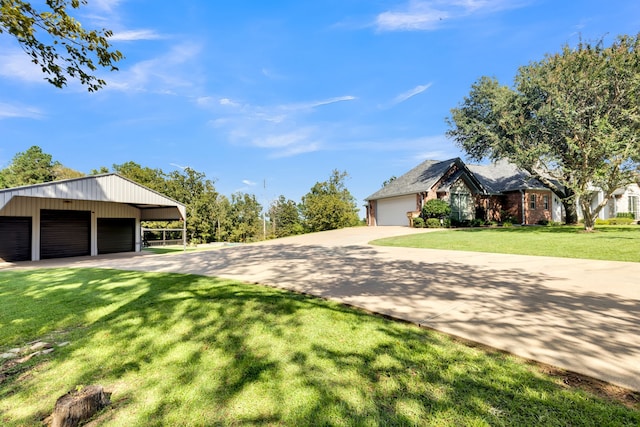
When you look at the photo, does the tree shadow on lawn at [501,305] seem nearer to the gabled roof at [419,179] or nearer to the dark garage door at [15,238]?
the dark garage door at [15,238]

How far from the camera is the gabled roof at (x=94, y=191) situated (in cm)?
913

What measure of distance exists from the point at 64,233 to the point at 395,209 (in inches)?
833

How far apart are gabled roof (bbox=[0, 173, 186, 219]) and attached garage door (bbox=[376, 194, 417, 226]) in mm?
16232

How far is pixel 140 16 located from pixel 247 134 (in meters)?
17.0

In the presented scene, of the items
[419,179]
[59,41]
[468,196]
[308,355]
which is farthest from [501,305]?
[468,196]

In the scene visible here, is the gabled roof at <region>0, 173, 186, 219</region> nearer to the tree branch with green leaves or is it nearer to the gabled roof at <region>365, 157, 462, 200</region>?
the tree branch with green leaves

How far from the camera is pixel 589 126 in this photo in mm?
14258

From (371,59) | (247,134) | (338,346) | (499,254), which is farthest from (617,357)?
(247,134)

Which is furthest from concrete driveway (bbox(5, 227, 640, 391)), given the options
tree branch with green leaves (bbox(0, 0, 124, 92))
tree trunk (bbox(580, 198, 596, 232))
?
tree trunk (bbox(580, 198, 596, 232))

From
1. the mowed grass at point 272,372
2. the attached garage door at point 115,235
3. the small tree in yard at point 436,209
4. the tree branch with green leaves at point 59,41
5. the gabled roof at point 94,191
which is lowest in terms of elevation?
the mowed grass at point 272,372

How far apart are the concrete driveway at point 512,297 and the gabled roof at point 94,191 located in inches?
271

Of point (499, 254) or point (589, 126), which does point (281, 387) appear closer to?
point (499, 254)

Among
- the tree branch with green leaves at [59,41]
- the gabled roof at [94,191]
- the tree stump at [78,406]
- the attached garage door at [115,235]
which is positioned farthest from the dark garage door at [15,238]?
the tree stump at [78,406]

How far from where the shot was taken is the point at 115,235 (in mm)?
14750
